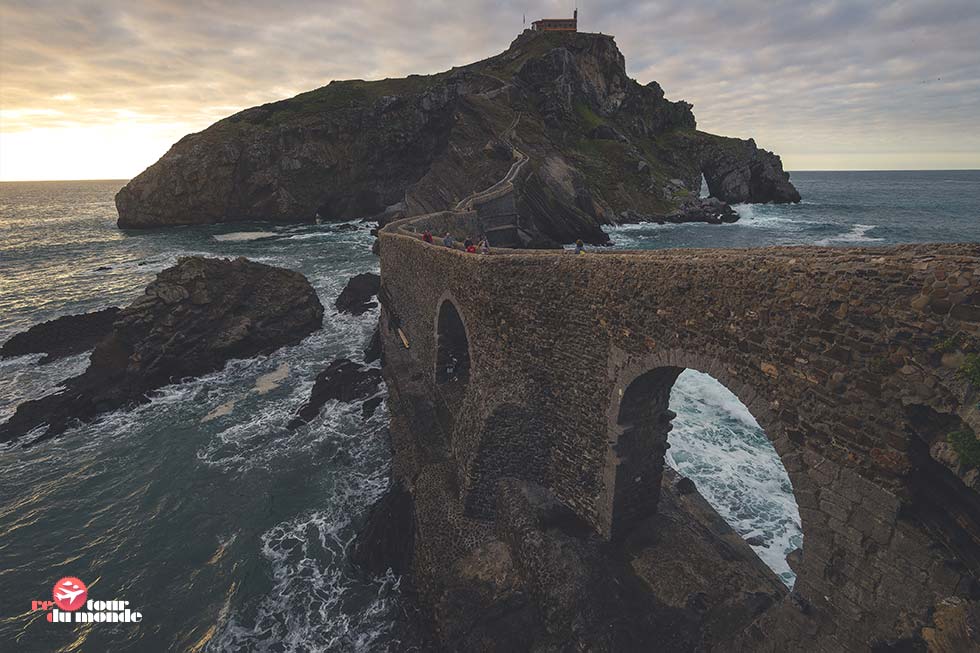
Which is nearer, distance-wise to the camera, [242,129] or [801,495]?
[801,495]

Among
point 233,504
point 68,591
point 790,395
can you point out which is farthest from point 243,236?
point 790,395

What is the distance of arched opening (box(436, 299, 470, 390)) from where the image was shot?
18.3 m

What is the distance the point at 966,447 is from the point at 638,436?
6098 millimetres

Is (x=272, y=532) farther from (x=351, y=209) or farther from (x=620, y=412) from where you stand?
(x=351, y=209)

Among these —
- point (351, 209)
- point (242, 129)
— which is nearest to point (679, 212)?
Answer: point (351, 209)

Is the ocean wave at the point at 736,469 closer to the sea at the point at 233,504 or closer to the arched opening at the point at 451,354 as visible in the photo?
the sea at the point at 233,504

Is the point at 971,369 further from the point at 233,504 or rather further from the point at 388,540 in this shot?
the point at 233,504

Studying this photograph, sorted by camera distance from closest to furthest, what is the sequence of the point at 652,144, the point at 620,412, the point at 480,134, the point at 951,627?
the point at 951,627
the point at 620,412
the point at 480,134
the point at 652,144

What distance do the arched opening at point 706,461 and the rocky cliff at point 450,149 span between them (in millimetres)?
41976

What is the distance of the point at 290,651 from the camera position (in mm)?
11289

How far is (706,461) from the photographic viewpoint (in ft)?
55.8

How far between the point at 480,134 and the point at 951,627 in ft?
206

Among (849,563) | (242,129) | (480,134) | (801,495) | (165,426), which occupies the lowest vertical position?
(165,426)

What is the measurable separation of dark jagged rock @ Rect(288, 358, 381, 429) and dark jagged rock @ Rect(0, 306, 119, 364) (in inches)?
736
